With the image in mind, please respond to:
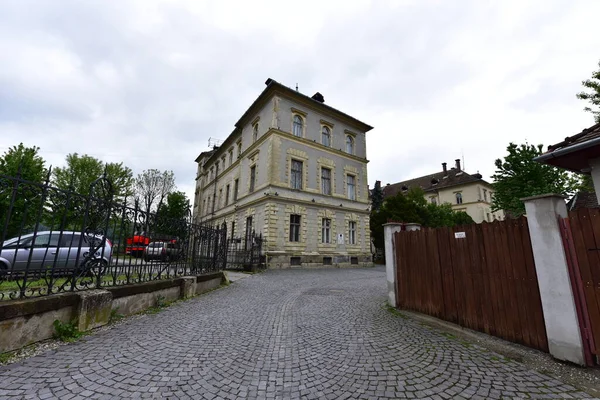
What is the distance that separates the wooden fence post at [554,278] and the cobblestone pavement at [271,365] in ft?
2.22

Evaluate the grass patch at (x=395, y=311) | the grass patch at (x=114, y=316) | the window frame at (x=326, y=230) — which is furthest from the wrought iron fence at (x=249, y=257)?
the grass patch at (x=114, y=316)

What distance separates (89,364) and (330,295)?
242 inches

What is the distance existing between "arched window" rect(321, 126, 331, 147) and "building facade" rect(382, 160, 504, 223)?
2307cm

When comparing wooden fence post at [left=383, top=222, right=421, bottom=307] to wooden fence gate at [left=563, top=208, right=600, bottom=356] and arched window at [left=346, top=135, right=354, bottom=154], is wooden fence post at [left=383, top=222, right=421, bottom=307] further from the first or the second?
arched window at [left=346, top=135, right=354, bottom=154]

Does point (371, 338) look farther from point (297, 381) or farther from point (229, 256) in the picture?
point (229, 256)

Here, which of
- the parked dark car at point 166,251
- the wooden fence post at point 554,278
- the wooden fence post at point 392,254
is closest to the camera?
the wooden fence post at point 554,278

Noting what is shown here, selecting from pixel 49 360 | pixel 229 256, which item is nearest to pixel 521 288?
pixel 49 360

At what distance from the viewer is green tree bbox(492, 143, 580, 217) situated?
21.1 m

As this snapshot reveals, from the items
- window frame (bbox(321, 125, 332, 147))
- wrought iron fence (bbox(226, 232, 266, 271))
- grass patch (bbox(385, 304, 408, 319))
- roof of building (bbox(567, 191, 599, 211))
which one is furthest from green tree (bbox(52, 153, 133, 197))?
roof of building (bbox(567, 191, 599, 211))

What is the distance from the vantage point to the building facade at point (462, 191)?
4119 centimetres

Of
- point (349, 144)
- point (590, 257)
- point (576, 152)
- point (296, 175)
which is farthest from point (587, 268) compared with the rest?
point (349, 144)

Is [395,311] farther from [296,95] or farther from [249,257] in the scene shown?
[296,95]

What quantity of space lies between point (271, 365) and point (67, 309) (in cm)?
340

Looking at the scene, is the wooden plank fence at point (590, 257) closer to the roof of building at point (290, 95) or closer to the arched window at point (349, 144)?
the roof of building at point (290, 95)
